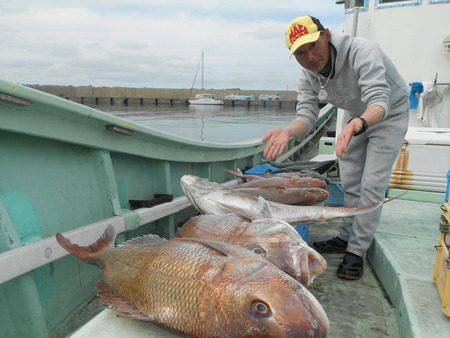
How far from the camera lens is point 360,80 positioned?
9.79ft

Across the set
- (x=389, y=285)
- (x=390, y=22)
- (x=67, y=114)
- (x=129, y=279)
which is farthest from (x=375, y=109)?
(x=390, y=22)

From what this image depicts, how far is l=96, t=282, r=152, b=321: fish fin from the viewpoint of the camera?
1624 millimetres

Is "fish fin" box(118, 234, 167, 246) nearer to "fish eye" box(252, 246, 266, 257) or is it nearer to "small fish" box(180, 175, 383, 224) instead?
"fish eye" box(252, 246, 266, 257)

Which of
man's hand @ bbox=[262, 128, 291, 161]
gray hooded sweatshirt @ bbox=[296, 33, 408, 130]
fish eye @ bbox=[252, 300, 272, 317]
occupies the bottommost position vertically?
fish eye @ bbox=[252, 300, 272, 317]

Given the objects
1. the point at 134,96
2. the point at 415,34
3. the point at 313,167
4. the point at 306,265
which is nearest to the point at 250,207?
the point at 306,265

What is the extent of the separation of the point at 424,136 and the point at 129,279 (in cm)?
468

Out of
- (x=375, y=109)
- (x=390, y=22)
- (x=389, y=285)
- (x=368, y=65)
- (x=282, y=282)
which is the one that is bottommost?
(x=389, y=285)

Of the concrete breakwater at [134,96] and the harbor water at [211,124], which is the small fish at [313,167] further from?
the concrete breakwater at [134,96]

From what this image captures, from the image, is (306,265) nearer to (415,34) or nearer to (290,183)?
(290,183)

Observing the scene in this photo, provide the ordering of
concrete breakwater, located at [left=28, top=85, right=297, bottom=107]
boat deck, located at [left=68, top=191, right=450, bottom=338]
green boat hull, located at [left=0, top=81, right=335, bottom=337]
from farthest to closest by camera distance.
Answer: concrete breakwater, located at [left=28, top=85, right=297, bottom=107] → green boat hull, located at [left=0, top=81, right=335, bottom=337] → boat deck, located at [left=68, top=191, right=450, bottom=338]

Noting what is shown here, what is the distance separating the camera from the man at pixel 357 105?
9.49 ft

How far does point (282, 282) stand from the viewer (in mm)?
1477

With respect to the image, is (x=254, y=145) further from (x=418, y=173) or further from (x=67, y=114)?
(x=67, y=114)

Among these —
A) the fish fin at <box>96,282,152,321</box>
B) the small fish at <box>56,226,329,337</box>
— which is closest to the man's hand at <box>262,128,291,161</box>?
the small fish at <box>56,226,329,337</box>
